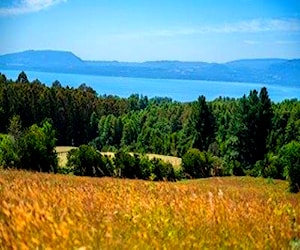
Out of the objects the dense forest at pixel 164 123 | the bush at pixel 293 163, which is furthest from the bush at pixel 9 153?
the bush at pixel 293 163

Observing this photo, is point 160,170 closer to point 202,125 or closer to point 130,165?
point 130,165

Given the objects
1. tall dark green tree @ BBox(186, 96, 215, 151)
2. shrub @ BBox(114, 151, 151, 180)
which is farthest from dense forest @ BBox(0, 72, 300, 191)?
shrub @ BBox(114, 151, 151, 180)

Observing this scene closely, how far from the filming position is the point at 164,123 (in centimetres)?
13225

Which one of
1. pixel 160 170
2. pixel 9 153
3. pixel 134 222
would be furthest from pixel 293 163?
pixel 134 222

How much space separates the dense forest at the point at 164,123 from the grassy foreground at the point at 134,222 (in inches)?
2288

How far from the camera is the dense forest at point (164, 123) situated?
89.9 meters

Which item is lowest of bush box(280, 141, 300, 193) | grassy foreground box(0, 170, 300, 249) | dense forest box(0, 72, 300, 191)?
dense forest box(0, 72, 300, 191)

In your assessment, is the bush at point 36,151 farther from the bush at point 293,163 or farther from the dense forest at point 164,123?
the bush at point 293,163

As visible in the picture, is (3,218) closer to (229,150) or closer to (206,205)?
(206,205)

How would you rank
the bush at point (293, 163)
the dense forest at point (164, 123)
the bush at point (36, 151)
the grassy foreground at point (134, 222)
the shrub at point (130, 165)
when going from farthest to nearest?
the dense forest at point (164, 123) → the shrub at point (130, 165) → the bush at point (36, 151) → the bush at point (293, 163) → the grassy foreground at point (134, 222)

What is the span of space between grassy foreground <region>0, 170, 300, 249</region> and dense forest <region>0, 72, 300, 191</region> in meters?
58.1

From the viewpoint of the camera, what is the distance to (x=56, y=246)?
342 centimetres

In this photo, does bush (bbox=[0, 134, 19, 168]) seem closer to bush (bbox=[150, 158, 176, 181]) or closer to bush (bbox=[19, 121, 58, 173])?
bush (bbox=[19, 121, 58, 173])

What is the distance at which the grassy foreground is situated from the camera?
360 cm
